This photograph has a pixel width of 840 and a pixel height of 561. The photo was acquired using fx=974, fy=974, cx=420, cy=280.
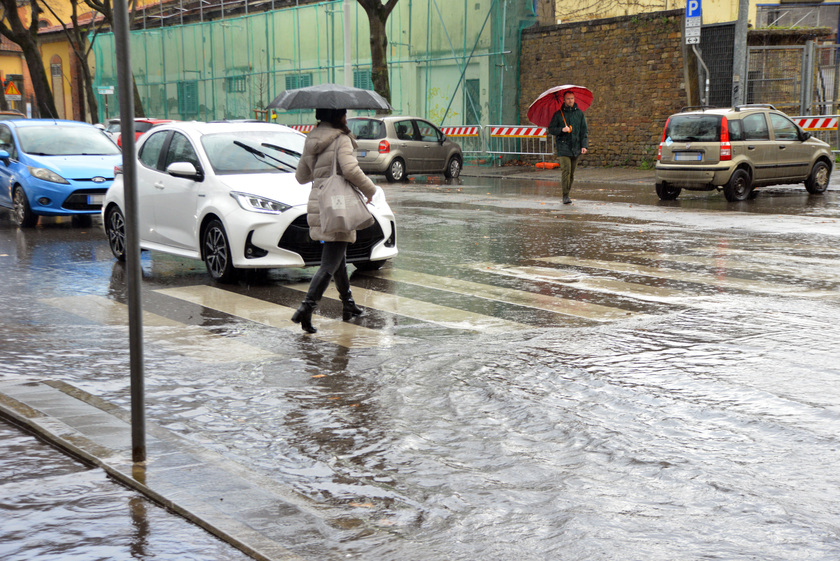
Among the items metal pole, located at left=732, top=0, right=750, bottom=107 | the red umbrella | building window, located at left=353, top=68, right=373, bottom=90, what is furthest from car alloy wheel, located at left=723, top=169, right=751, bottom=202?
building window, located at left=353, top=68, right=373, bottom=90

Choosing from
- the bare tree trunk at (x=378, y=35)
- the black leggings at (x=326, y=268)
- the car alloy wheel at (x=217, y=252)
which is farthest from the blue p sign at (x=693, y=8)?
the black leggings at (x=326, y=268)

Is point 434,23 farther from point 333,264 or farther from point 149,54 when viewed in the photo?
point 333,264

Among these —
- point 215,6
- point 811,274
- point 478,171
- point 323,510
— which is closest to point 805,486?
point 323,510

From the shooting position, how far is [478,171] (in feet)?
98.9

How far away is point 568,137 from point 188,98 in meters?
35.7

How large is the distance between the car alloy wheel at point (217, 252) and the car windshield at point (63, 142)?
7.21 metres

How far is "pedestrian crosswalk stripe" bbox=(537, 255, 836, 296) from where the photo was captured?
898cm

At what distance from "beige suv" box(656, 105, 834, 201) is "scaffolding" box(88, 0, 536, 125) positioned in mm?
14570

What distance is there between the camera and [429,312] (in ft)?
27.1

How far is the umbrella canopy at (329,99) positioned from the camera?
7468mm

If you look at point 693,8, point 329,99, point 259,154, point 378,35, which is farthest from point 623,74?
point 329,99

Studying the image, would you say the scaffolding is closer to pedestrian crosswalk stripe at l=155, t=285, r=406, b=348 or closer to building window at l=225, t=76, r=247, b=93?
building window at l=225, t=76, r=247, b=93

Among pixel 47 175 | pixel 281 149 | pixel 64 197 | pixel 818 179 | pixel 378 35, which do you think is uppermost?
pixel 378 35

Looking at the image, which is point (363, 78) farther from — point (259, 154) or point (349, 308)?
point (349, 308)
